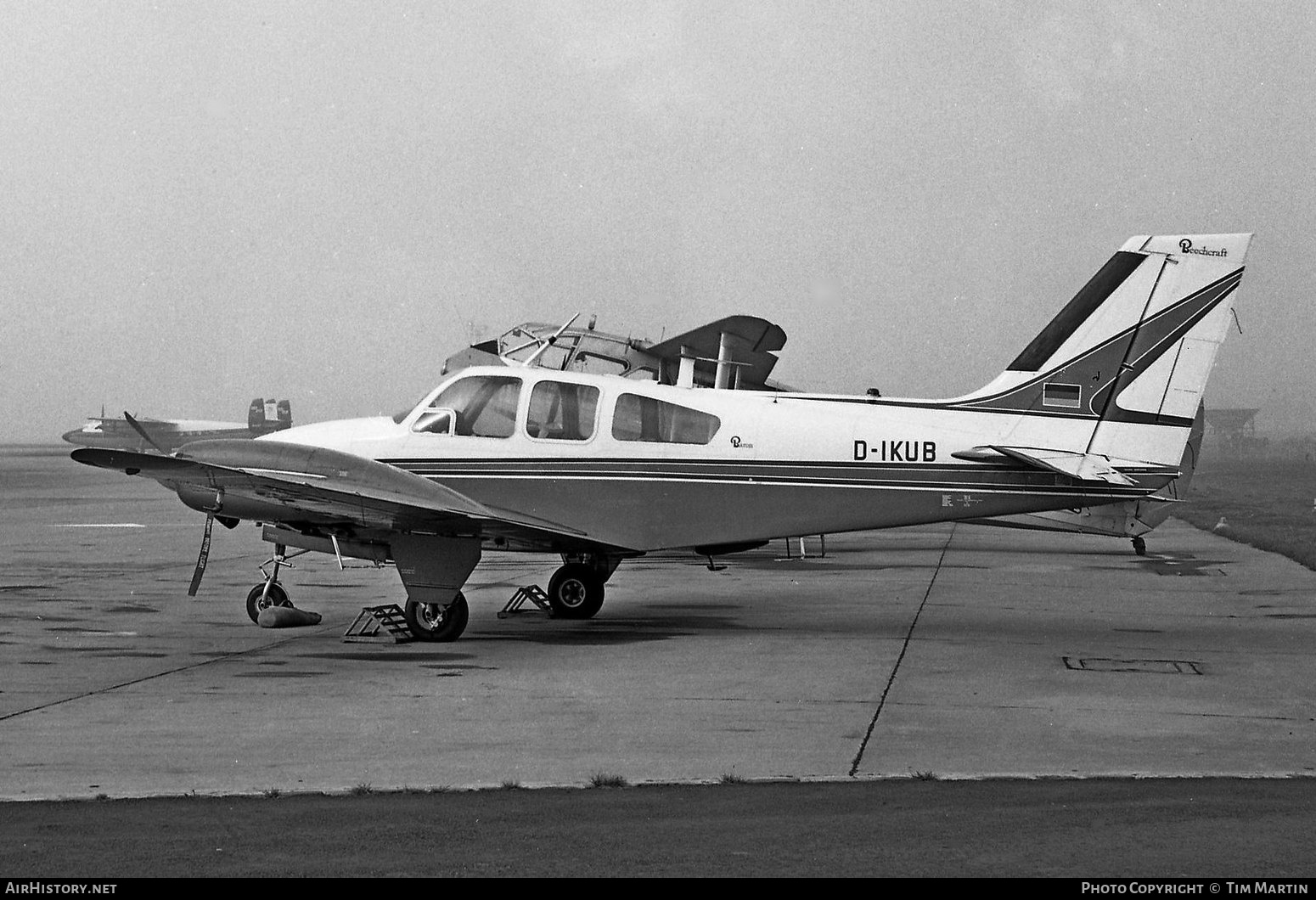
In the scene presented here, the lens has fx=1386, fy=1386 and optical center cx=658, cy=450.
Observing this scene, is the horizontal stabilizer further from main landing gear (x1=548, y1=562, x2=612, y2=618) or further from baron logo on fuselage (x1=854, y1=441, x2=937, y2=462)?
main landing gear (x1=548, y1=562, x2=612, y2=618)

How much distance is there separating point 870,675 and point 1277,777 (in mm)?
3856

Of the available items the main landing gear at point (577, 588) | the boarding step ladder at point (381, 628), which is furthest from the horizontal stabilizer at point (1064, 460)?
the boarding step ladder at point (381, 628)

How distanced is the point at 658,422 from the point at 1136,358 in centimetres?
449

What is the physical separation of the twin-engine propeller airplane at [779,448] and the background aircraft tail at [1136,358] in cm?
2

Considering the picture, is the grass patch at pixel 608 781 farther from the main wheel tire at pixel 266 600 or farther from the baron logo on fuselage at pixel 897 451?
the main wheel tire at pixel 266 600

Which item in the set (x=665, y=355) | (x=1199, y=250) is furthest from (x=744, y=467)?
(x=665, y=355)

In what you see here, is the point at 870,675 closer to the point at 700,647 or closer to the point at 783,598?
the point at 700,647

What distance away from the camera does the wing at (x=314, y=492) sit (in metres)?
11.3

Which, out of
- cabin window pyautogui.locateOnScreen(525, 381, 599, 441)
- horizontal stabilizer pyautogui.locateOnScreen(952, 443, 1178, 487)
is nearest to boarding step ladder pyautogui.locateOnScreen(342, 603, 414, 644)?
cabin window pyautogui.locateOnScreen(525, 381, 599, 441)

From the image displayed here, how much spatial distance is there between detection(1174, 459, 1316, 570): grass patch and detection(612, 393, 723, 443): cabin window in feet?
39.7

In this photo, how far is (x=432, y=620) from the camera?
12273mm

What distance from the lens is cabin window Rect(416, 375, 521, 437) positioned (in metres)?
13.4
